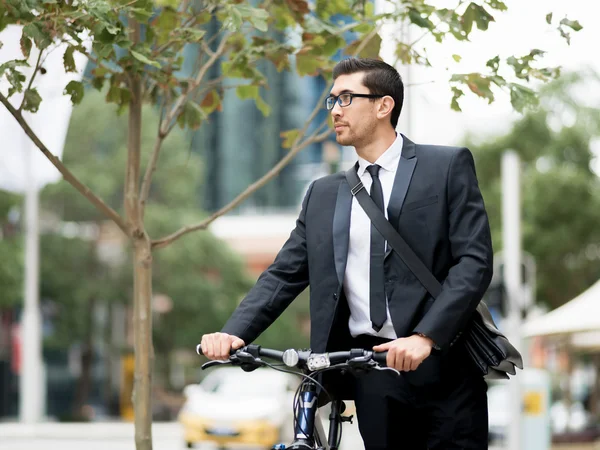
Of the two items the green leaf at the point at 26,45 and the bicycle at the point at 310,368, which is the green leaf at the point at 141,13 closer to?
the green leaf at the point at 26,45

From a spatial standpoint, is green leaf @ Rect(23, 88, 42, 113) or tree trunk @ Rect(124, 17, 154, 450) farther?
tree trunk @ Rect(124, 17, 154, 450)

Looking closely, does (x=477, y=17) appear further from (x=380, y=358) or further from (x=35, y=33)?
(x=380, y=358)

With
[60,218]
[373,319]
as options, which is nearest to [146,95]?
[373,319]

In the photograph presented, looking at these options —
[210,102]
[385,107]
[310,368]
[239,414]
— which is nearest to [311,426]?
[310,368]

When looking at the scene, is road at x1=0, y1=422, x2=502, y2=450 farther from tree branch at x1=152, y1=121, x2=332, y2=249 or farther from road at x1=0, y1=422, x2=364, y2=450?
tree branch at x1=152, y1=121, x2=332, y2=249

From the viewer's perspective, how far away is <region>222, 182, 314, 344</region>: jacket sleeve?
138 inches

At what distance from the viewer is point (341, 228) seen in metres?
3.48

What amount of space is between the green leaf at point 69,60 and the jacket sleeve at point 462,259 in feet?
6.47

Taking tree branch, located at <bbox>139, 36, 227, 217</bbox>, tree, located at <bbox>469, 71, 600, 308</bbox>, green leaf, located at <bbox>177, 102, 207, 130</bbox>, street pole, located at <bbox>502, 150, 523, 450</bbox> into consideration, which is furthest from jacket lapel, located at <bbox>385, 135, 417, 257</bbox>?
tree, located at <bbox>469, 71, 600, 308</bbox>

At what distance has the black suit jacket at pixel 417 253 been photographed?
3.26 metres

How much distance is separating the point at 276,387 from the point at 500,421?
30.6 ft

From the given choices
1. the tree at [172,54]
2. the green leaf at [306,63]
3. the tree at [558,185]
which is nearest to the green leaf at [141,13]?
the tree at [172,54]

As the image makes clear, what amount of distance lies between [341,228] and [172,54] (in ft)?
6.35

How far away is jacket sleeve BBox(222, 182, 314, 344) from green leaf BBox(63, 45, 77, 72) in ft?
5.06
